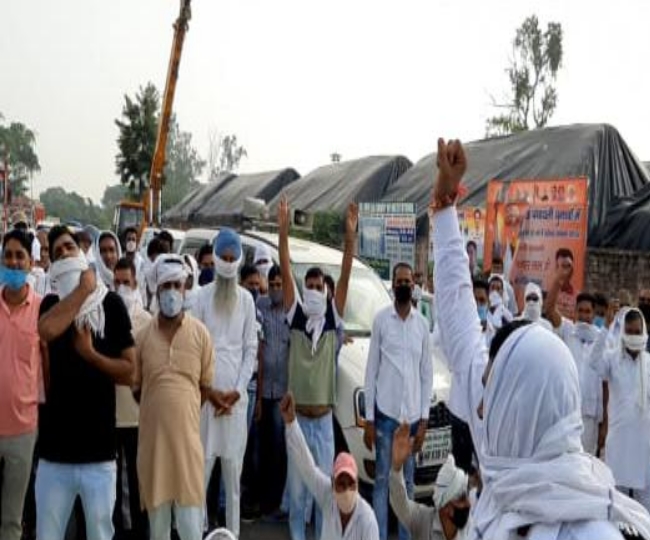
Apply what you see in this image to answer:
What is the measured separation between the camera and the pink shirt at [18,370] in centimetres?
437

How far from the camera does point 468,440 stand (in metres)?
4.56

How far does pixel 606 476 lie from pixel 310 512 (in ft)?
15.3

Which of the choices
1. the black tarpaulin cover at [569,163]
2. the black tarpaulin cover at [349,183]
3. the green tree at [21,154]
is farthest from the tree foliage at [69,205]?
the black tarpaulin cover at [569,163]

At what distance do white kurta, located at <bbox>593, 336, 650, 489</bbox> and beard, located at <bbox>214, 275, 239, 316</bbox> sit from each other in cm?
307

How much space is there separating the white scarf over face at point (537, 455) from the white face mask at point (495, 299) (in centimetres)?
745

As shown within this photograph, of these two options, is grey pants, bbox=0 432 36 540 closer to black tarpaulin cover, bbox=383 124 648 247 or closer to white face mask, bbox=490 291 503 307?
white face mask, bbox=490 291 503 307

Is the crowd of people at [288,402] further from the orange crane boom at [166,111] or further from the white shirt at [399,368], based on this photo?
the orange crane boom at [166,111]

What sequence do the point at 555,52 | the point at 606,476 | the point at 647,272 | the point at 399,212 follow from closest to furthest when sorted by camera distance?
the point at 606,476 < the point at 647,272 < the point at 399,212 < the point at 555,52

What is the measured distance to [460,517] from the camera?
11.8ft

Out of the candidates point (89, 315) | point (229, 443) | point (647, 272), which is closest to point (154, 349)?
point (89, 315)

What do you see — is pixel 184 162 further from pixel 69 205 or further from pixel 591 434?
pixel 591 434

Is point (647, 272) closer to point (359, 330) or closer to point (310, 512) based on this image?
point (359, 330)

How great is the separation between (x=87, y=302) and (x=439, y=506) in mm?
1964

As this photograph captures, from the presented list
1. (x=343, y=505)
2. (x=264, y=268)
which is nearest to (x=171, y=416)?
(x=343, y=505)
